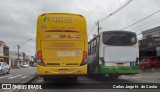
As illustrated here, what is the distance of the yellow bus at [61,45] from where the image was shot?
16125mm

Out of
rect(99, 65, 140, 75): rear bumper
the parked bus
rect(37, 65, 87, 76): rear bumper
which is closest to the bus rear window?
the parked bus

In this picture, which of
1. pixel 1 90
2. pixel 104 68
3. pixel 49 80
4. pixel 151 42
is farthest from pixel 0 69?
pixel 151 42

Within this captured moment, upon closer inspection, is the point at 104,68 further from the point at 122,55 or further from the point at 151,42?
the point at 151,42

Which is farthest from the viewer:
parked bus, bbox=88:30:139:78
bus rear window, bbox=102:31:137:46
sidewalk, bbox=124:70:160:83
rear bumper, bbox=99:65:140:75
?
sidewalk, bbox=124:70:160:83

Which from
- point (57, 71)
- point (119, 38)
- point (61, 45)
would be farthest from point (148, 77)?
point (57, 71)

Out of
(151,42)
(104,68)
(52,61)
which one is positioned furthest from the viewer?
(151,42)

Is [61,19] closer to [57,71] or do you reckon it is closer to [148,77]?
[57,71]

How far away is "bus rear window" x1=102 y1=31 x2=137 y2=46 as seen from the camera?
19.9 metres

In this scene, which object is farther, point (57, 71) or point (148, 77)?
point (148, 77)

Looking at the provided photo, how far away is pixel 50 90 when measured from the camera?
14.8 m

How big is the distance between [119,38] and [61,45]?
16.6 ft

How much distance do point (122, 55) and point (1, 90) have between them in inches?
327

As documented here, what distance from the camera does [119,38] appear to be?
20109 mm

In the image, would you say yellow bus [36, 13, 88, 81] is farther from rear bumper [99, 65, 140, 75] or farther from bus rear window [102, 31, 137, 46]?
bus rear window [102, 31, 137, 46]
